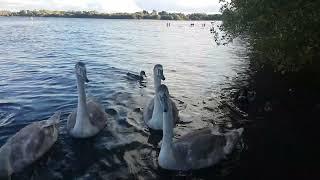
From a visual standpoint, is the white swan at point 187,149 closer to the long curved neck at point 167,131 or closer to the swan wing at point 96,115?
the long curved neck at point 167,131

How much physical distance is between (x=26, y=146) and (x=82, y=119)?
253 cm

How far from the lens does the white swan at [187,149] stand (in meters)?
12.9

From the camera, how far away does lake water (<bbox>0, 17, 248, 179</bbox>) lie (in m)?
13.3

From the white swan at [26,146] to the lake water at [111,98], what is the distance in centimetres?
29

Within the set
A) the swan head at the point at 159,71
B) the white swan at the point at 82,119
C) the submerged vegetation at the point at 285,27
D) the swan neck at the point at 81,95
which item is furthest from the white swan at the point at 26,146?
the submerged vegetation at the point at 285,27

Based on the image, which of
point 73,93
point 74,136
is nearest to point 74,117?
point 74,136

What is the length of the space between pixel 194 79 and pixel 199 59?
11317mm

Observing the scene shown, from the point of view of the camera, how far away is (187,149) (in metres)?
13.1

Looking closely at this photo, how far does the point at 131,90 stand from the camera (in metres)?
23.4

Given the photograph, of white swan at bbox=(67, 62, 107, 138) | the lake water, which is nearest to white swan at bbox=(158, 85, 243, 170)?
the lake water

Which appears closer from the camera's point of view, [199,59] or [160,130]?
[160,130]

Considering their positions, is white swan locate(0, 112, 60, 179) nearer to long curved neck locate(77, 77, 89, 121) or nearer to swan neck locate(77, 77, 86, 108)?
long curved neck locate(77, 77, 89, 121)

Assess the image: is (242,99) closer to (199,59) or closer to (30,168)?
(30,168)

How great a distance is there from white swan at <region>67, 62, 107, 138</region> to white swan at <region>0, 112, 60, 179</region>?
789 millimetres
